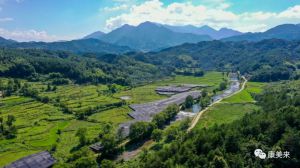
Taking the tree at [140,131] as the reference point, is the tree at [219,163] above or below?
above

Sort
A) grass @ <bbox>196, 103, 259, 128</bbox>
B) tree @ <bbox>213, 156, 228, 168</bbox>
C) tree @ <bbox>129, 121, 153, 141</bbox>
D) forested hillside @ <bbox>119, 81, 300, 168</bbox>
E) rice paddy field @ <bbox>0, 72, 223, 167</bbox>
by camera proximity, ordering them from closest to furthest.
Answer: tree @ <bbox>213, 156, 228, 168</bbox>, forested hillside @ <bbox>119, 81, 300, 168</bbox>, rice paddy field @ <bbox>0, 72, 223, 167</bbox>, tree @ <bbox>129, 121, 153, 141</bbox>, grass @ <bbox>196, 103, 259, 128</bbox>

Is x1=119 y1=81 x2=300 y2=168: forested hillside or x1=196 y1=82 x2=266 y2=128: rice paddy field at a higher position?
x1=119 y1=81 x2=300 y2=168: forested hillside

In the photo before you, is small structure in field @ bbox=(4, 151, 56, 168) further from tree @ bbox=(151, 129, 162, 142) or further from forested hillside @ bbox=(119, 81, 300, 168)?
tree @ bbox=(151, 129, 162, 142)

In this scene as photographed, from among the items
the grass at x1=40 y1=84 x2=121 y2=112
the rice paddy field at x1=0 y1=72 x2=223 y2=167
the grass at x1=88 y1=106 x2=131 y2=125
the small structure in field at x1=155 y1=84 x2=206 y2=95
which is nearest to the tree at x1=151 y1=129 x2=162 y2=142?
the rice paddy field at x1=0 y1=72 x2=223 y2=167

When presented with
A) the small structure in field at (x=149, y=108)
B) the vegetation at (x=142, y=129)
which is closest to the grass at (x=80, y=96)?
the small structure in field at (x=149, y=108)

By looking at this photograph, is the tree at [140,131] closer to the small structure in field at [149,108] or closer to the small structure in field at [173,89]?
the small structure in field at [149,108]

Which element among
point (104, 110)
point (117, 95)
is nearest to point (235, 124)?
point (104, 110)

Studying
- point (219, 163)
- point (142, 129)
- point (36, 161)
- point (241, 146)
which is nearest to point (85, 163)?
point (36, 161)

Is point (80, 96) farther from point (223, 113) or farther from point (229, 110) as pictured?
point (229, 110)
